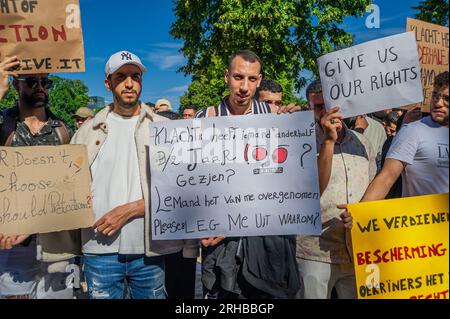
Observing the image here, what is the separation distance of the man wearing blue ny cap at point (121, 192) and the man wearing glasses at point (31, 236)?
0.24 metres

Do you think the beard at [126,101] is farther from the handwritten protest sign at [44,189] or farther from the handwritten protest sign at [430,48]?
the handwritten protest sign at [430,48]

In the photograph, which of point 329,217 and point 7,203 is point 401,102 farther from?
point 7,203

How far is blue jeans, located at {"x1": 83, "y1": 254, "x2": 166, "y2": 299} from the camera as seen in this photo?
3102mm

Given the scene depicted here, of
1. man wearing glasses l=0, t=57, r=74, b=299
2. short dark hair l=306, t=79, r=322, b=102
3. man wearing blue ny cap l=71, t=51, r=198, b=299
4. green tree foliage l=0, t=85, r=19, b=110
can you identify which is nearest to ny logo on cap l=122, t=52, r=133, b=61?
man wearing blue ny cap l=71, t=51, r=198, b=299

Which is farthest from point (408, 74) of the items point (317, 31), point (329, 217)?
point (317, 31)

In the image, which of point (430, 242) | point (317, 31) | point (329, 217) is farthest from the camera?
point (317, 31)

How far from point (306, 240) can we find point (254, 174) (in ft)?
1.91

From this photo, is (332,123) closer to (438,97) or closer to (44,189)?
(438,97)

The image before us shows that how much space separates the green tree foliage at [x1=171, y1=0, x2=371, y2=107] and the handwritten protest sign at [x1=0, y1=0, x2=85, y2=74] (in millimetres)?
13595

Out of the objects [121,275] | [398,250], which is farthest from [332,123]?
[121,275]

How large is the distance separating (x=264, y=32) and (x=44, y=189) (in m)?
15.1

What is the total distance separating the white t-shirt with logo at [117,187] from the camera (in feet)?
10.1

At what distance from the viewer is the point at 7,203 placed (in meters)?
3.06

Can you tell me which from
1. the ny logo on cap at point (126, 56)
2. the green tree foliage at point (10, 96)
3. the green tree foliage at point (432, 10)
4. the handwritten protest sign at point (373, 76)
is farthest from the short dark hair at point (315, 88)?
the green tree foliage at point (432, 10)
